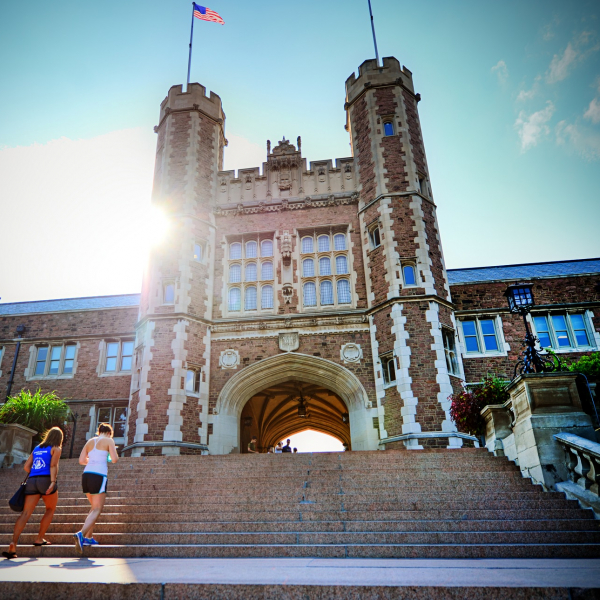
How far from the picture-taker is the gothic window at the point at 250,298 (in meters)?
17.4

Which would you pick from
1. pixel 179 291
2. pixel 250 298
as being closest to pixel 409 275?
pixel 250 298

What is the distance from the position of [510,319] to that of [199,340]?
404 inches

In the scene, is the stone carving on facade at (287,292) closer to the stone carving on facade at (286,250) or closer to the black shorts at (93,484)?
the stone carving on facade at (286,250)

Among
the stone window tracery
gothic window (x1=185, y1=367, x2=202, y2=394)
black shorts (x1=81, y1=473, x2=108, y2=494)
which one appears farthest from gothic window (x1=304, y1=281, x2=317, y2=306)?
black shorts (x1=81, y1=473, x2=108, y2=494)

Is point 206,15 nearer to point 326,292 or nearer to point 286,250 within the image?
point 286,250

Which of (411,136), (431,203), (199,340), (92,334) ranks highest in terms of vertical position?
(411,136)

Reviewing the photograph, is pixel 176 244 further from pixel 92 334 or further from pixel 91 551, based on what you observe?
pixel 91 551

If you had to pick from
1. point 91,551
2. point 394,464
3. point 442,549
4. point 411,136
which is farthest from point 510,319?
point 91,551

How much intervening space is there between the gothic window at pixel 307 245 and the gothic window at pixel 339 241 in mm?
828

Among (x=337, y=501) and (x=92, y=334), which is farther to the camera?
(x=92, y=334)

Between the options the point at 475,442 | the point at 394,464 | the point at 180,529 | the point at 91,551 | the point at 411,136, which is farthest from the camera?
the point at 411,136

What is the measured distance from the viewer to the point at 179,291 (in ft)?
53.4

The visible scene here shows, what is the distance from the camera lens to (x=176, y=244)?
56.3 ft

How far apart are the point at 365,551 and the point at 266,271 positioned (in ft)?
42.9
